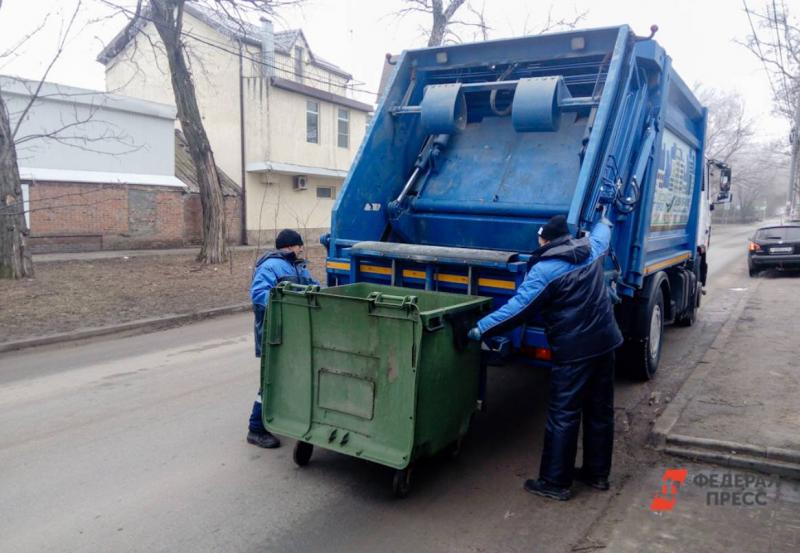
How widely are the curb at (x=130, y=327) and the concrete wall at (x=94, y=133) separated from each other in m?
6.53

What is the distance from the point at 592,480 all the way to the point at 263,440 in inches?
87.0

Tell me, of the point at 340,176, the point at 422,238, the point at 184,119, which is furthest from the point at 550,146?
the point at 340,176

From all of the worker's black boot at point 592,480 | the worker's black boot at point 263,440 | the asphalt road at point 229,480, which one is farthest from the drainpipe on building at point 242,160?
the worker's black boot at point 592,480

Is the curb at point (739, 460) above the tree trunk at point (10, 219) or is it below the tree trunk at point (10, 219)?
below

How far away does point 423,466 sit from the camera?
4.21 m

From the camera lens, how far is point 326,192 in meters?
24.9

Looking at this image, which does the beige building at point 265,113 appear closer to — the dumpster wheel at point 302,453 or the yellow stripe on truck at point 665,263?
the yellow stripe on truck at point 665,263

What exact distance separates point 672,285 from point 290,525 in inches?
215

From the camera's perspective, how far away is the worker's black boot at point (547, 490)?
374cm

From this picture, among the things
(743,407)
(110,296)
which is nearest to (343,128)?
(110,296)

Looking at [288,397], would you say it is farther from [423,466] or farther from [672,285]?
[672,285]

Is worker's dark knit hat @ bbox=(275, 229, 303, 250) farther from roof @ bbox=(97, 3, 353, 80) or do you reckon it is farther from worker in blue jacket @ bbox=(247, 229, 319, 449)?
roof @ bbox=(97, 3, 353, 80)

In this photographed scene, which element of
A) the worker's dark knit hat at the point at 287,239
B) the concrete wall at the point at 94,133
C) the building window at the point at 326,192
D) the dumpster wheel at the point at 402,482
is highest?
the concrete wall at the point at 94,133

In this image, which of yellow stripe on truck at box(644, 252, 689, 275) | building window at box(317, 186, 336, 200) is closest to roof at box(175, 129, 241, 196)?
building window at box(317, 186, 336, 200)
